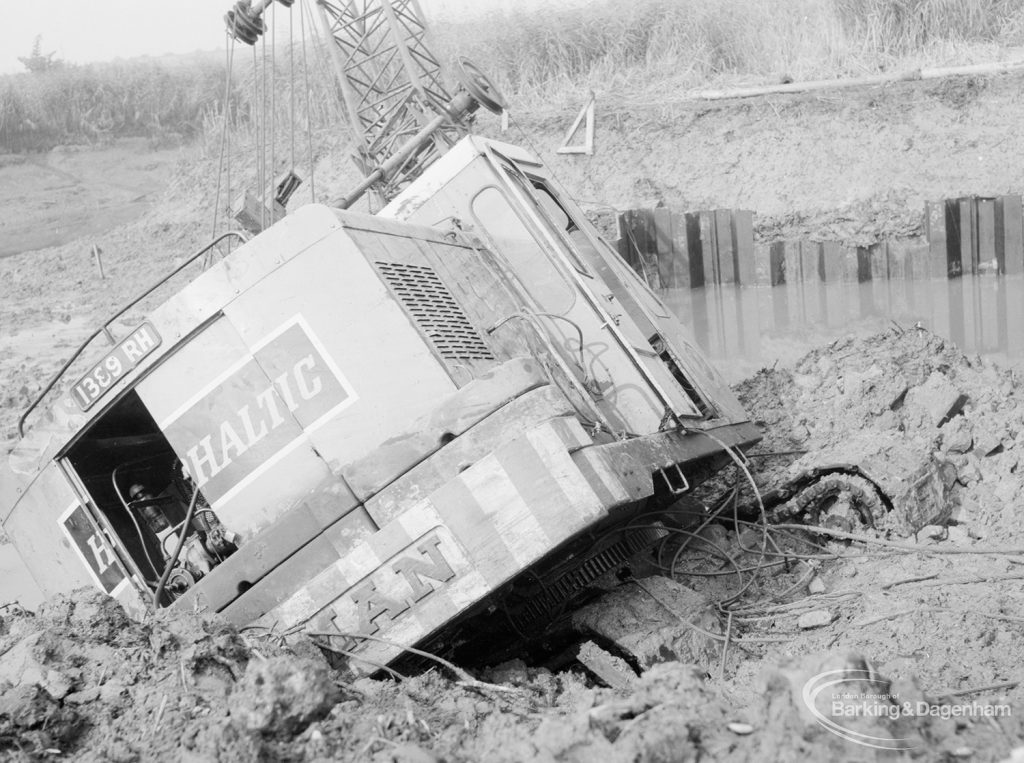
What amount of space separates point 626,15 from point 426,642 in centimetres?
2117

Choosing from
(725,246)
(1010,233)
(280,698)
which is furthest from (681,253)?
(280,698)

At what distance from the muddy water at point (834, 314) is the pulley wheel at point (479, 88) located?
12.8 feet

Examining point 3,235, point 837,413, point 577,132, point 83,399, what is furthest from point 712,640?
point 3,235

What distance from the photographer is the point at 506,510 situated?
4273 mm

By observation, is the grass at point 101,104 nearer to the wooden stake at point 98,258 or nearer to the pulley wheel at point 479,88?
the wooden stake at point 98,258

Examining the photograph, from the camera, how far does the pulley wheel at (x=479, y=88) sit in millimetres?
10562

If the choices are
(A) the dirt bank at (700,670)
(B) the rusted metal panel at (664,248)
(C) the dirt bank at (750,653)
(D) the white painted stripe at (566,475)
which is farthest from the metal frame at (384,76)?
(D) the white painted stripe at (566,475)

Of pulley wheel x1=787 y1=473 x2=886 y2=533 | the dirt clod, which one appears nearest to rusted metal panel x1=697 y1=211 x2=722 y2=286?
pulley wheel x1=787 y1=473 x2=886 y2=533

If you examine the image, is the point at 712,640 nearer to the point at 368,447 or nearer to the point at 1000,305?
the point at 368,447

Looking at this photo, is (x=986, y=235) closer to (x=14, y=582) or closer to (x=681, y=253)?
(x=681, y=253)

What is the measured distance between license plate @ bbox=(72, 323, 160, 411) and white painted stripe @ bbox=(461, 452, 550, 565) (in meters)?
1.77

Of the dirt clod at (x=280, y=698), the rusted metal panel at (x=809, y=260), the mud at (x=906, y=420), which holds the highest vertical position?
the dirt clod at (x=280, y=698)

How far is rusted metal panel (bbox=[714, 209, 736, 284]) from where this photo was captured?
14336 mm

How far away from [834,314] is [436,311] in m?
9.37
